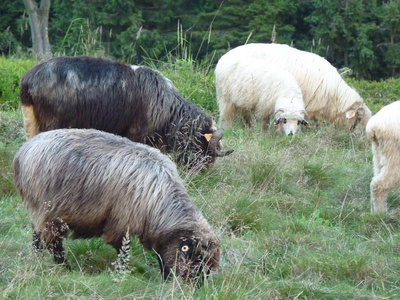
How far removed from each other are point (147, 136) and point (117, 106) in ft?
1.51

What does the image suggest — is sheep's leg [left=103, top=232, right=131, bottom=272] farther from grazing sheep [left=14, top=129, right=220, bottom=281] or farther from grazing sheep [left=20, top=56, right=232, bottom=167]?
grazing sheep [left=20, top=56, right=232, bottom=167]

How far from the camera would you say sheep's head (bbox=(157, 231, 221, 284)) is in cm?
562

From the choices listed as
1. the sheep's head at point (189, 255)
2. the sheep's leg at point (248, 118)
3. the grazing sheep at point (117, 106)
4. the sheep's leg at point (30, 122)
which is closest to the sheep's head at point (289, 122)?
the sheep's leg at point (248, 118)

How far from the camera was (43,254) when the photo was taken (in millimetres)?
5930

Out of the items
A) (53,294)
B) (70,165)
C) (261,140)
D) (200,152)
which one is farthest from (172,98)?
(53,294)

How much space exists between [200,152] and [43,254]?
9.37ft

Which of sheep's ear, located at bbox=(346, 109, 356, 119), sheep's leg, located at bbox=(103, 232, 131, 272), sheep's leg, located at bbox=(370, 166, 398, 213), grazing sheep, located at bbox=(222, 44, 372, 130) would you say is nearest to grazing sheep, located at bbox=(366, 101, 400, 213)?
sheep's leg, located at bbox=(370, 166, 398, 213)

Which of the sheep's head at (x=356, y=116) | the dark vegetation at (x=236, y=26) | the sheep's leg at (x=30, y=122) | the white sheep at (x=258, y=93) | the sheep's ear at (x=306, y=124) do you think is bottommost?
the dark vegetation at (x=236, y=26)

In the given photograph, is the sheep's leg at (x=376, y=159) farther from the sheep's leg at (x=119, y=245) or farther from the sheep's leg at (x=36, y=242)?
the sheep's leg at (x=36, y=242)

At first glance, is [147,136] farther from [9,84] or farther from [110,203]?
[9,84]

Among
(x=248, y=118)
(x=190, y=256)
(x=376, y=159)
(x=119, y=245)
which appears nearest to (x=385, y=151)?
(x=376, y=159)

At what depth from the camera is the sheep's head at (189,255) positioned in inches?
221

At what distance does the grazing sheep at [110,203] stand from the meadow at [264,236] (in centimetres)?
24

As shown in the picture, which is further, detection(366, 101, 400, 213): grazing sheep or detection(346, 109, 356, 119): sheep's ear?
detection(346, 109, 356, 119): sheep's ear
